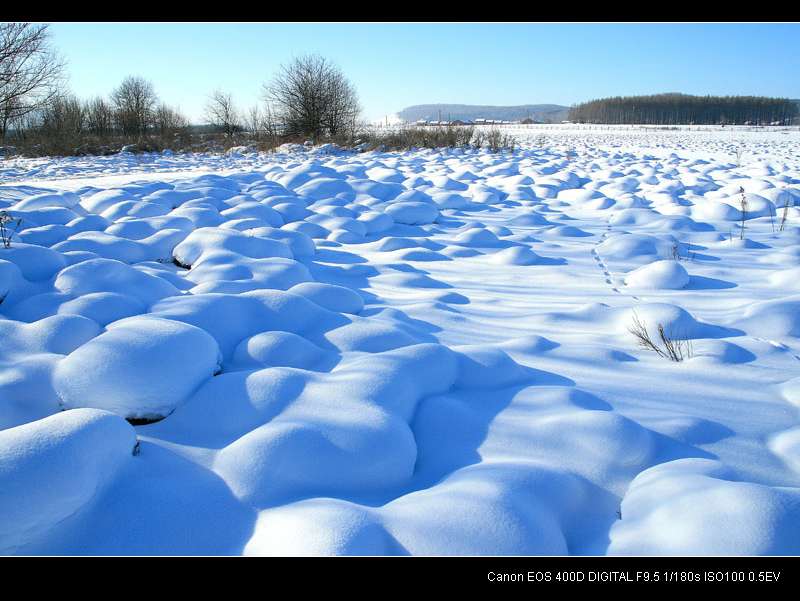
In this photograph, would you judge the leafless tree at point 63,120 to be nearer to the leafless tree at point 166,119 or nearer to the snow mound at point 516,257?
the leafless tree at point 166,119

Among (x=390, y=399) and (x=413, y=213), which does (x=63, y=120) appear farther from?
(x=390, y=399)

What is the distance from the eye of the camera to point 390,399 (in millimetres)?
1610

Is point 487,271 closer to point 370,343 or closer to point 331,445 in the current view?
point 370,343

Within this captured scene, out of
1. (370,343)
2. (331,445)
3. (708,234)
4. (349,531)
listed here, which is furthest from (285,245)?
(708,234)

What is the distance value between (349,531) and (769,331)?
7.39 feet

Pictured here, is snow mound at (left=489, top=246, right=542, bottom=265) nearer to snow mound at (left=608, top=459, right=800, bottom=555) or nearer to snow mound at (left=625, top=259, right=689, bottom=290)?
snow mound at (left=625, top=259, right=689, bottom=290)

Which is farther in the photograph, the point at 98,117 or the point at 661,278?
the point at 98,117

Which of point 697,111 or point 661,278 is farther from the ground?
point 697,111

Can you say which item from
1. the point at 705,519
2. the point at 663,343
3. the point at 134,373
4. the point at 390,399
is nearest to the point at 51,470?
the point at 134,373

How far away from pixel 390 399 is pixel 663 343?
1.30 meters

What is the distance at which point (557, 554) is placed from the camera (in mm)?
1087

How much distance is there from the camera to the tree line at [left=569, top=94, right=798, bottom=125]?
153ft

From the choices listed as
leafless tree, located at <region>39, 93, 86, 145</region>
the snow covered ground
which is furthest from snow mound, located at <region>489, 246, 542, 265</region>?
leafless tree, located at <region>39, 93, 86, 145</region>

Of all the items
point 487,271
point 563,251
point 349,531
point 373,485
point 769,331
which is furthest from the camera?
point 563,251
